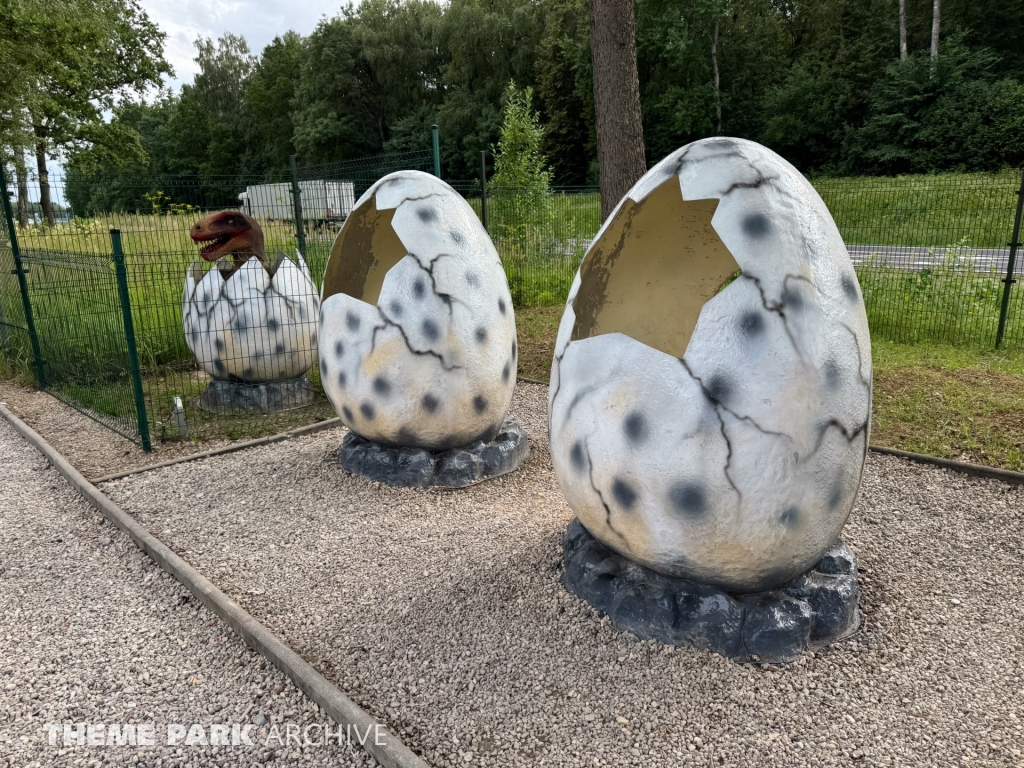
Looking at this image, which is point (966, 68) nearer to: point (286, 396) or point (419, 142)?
point (419, 142)

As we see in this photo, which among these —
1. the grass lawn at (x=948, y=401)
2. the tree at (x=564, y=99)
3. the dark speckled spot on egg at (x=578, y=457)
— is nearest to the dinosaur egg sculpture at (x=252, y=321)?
the grass lawn at (x=948, y=401)

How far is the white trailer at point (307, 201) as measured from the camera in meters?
7.81

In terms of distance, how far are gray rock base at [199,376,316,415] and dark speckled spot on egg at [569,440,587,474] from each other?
175 inches

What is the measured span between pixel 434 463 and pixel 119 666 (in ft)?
7.17

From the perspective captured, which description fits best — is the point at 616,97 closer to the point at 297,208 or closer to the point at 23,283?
the point at 297,208

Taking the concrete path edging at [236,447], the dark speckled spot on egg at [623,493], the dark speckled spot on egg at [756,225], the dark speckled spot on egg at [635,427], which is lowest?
the concrete path edging at [236,447]

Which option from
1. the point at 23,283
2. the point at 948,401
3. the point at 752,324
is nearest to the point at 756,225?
the point at 752,324

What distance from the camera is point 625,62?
704 cm

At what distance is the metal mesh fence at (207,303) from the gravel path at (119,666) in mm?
2028

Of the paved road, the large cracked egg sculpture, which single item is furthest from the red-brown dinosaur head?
the paved road

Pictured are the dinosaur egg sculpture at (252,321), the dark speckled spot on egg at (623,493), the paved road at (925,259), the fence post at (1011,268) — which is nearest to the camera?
the dark speckled spot on egg at (623,493)

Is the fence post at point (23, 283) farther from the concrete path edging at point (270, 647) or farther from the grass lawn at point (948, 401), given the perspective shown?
the grass lawn at point (948, 401)

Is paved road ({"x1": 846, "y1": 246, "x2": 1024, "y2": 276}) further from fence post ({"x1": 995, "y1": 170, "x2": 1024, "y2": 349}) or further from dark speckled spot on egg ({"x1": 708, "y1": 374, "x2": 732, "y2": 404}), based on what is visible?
dark speckled spot on egg ({"x1": 708, "y1": 374, "x2": 732, "y2": 404})

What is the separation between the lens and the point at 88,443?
5.93 meters
